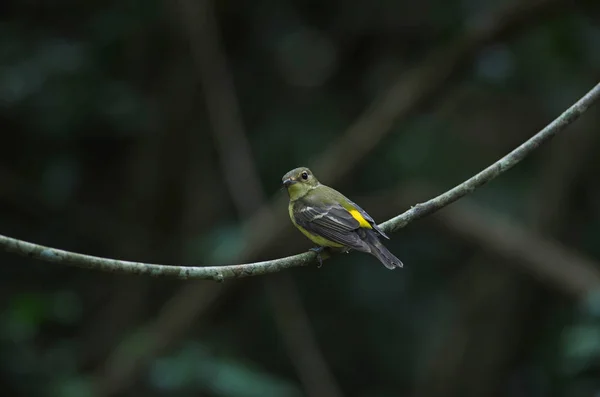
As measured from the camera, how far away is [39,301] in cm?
582

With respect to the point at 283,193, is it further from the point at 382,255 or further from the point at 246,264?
the point at 246,264

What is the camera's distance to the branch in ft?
7.50

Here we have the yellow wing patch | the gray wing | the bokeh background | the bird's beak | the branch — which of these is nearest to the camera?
the branch

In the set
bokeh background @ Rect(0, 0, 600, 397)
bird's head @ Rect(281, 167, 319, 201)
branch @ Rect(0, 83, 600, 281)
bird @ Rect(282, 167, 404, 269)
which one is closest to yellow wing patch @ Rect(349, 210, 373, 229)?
bird @ Rect(282, 167, 404, 269)

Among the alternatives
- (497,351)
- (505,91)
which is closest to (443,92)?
(505,91)

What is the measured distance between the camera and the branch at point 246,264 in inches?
90.0

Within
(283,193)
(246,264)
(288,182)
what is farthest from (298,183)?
(283,193)

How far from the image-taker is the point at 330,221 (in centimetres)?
389

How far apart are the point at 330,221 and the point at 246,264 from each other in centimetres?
105

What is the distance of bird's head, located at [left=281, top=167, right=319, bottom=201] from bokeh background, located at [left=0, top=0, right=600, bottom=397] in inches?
76.8

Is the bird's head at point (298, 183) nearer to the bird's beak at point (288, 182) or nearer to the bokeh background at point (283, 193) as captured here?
the bird's beak at point (288, 182)

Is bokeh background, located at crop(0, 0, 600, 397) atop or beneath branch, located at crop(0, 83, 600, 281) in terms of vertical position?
beneath

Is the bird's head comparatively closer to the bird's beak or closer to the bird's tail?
the bird's beak

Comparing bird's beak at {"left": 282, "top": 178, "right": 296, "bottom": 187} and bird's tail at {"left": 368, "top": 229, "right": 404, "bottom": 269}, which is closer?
bird's tail at {"left": 368, "top": 229, "right": 404, "bottom": 269}
